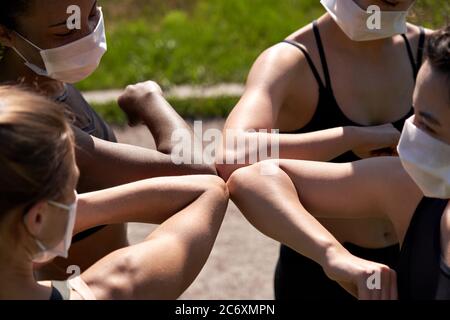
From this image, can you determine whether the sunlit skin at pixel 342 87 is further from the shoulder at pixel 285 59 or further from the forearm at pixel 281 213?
the forearm at pixel 281 213

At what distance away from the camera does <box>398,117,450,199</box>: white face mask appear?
2.46 m

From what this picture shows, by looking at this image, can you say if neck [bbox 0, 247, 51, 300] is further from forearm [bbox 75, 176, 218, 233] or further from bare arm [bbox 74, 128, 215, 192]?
bare arm [bbox 74, 128, 215, 192]

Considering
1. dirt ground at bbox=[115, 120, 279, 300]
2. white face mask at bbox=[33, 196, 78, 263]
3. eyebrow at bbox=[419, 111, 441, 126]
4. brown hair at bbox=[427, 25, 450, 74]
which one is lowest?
dirt ground at bbox=[115, 120, 279, 300]

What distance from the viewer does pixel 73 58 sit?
2975mm

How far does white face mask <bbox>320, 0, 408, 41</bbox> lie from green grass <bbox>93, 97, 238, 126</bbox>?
151 inches

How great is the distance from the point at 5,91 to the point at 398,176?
1.03 meters

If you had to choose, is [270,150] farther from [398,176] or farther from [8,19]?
[8,19]

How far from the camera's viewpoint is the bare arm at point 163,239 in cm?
228

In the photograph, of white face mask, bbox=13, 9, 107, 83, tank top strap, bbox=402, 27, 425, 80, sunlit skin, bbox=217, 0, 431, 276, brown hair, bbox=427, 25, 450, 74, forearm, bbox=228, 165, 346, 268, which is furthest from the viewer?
tank top strap, bbox=402, 27, 425, 80

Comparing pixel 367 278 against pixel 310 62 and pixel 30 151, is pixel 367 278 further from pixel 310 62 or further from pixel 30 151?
pixel 310 62

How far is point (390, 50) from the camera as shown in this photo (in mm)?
3457

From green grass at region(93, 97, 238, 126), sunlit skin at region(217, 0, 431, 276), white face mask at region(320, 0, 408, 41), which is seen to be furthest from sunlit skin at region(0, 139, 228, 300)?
green grass at region(93, 97, 238, 126)

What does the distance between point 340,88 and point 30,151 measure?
152cm

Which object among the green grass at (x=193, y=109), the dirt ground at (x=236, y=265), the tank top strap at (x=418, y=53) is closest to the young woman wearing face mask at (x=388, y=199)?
the tank top strap at (x=418, y=53)
